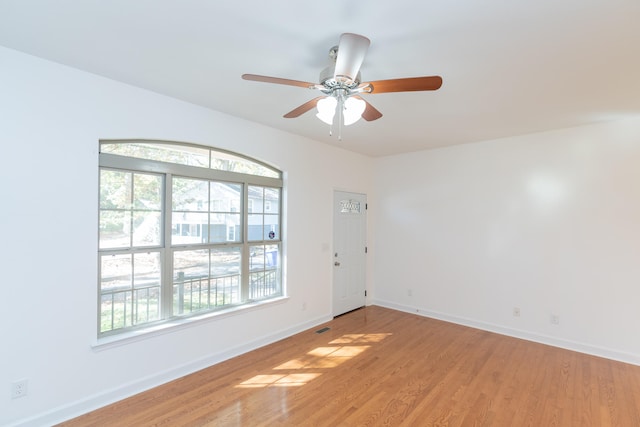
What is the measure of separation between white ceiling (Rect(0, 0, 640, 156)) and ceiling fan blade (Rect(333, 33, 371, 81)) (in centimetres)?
24

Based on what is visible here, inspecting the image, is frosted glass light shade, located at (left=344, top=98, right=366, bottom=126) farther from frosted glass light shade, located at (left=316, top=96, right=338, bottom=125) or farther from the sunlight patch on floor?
the sunlight patch on floor

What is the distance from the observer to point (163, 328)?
2.80 meters

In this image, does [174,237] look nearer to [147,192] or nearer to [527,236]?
[147,192]

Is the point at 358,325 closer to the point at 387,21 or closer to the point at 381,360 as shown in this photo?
the point at 381,360

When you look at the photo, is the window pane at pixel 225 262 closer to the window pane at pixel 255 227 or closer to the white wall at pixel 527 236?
the window pane at pixel 255 227

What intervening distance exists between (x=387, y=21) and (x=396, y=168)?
11.9 ft

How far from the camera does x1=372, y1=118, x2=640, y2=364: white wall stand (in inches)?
132

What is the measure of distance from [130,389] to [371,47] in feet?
10.7

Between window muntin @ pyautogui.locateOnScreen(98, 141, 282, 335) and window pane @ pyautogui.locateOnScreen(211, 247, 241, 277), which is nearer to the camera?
window muntin @ pyautogui.locateOnScreen(98, 141, 282, 335)

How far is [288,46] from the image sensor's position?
1973mm

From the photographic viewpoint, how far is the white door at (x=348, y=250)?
187 inches

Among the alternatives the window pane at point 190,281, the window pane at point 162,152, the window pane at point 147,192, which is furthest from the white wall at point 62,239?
the window pane at point 147,192

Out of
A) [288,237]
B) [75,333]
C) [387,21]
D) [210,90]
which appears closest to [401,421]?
[288,237]

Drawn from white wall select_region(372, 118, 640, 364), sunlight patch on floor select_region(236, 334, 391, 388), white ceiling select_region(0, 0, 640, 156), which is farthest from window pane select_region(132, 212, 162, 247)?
white wall select_region(372, 118, 640, 364)
